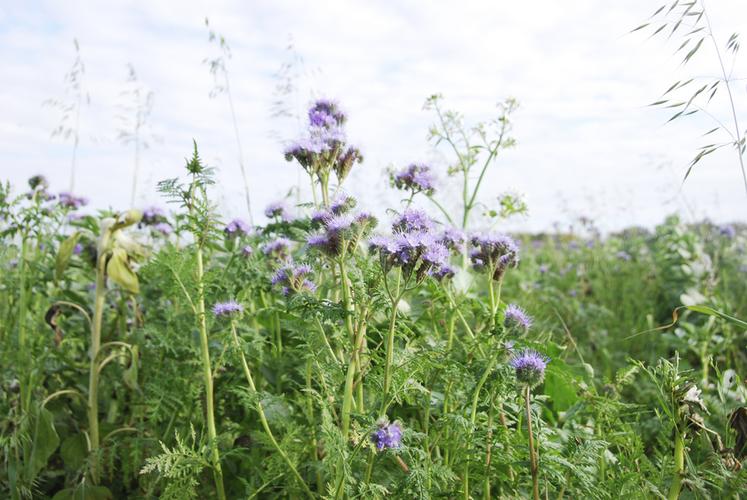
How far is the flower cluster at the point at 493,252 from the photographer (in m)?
2.07

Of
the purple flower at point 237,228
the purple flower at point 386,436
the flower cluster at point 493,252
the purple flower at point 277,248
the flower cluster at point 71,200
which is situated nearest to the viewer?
the purple flower at point 386,436

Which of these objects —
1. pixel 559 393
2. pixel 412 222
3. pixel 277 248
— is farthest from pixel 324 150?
pixel 559 393

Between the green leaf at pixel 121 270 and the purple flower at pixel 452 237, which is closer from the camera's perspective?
the purple flower at pixel 452 237

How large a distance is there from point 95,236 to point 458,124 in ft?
5.60

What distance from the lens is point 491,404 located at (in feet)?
5.74

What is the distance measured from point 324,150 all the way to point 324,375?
74 centimetres

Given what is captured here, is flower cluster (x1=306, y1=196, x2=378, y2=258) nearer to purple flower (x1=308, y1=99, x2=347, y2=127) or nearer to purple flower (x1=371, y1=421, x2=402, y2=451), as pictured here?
purple flower (x1=371, y1=421, x2=402, y2=451)

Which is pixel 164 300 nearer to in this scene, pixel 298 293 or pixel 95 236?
pixel 95 236

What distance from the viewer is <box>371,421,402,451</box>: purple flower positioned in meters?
1.48

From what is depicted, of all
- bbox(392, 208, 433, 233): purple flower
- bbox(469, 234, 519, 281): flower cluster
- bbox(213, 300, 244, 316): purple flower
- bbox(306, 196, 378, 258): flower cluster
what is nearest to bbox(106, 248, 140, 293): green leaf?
bbox(213, 300, 244, 316): purple flower

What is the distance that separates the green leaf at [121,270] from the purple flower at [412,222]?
3.56ft

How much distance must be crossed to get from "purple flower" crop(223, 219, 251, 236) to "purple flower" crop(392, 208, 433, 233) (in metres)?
0.83

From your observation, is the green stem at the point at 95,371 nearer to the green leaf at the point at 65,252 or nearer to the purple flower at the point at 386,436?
the green leaf at the point at 65,252

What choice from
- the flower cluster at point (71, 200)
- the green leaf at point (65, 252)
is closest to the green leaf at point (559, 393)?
the green leaf at point (65, 252)
